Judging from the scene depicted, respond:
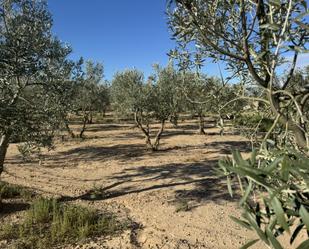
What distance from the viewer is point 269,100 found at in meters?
1.95

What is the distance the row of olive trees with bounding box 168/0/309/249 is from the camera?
1.14 m

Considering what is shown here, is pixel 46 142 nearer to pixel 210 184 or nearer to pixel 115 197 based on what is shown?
pixel 115 197

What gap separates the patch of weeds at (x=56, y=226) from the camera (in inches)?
271

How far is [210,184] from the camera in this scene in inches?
448

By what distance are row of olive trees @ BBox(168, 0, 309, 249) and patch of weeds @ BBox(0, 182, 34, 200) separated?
8.22m

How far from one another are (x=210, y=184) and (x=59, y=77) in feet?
20.0

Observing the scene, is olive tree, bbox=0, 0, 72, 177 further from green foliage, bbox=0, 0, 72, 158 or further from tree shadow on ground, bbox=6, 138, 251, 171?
tree shadow on ground, bbox=6, 138, 251, 171

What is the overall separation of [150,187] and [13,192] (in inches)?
167

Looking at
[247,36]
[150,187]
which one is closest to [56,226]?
[150,187]

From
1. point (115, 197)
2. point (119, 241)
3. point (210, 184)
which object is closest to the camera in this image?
point (119, 241)

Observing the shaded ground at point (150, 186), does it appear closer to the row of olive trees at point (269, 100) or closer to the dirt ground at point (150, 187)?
the dirt ground at point (150, 187)

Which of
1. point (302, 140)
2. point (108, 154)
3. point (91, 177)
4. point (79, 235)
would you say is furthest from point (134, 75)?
point (302, 140)

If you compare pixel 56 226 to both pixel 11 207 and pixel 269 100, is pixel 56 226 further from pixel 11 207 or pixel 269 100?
pixel 269 100

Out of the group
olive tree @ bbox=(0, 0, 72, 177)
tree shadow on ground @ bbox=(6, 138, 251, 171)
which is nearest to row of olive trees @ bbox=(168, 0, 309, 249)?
olive tree @ bbox=(0, 0, 72, 177)
